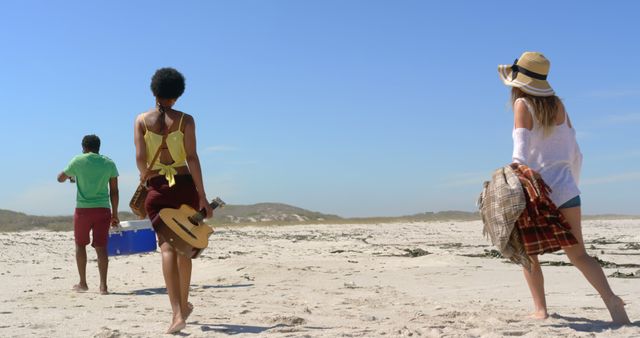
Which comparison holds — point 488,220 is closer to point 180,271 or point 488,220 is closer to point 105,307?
point 180,271

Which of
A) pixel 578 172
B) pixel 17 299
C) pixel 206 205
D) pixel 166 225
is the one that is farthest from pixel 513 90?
pixel 17 299

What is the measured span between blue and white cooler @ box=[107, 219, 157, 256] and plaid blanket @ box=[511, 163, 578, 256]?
172 inches

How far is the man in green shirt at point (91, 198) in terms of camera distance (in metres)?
7.23

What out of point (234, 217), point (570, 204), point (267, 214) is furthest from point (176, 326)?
point (267, 214)

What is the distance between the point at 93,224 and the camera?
7.29 meters

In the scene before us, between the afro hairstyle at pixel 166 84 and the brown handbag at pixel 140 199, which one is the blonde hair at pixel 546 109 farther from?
the brown handbag at pixel 140 199

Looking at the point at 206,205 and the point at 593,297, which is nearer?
the point at 206,205

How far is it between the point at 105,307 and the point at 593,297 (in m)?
4.23

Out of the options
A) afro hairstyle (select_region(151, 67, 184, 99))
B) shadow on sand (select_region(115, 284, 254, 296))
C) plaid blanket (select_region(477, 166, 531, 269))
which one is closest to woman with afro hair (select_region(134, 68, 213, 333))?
afro hairstyle (select_region(151, 67, 184, 99))

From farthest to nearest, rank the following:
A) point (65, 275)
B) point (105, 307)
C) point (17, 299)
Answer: point (65, 275), point (17, 299), point (105, 307)

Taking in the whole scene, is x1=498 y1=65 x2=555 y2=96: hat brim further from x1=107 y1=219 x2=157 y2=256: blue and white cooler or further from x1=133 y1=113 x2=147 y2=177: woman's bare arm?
x1=107 y1=219 x2=157 y2=256: blue and white cooler

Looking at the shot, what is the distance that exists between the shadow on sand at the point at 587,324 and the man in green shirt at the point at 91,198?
14.8ft

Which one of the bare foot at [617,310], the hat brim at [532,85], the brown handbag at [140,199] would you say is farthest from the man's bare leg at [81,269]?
the bare foot at [617,310]

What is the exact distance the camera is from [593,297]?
6.21m
